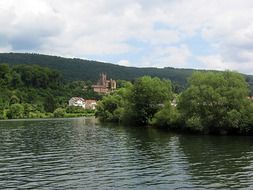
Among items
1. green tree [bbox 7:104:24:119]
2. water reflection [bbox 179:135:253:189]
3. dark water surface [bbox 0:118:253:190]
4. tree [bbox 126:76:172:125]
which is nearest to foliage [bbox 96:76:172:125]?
tree [bbox 126:76:172:125]

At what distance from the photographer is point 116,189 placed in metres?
30.5

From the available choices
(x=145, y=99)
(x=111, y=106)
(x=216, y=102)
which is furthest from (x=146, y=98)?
(x=111, y=106)

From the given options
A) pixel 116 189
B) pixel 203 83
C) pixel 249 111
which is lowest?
pixel 116 189

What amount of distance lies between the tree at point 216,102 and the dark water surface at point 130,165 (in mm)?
11062

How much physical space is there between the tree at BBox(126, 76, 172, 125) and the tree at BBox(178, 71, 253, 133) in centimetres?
2570

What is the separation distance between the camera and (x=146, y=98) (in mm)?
104875

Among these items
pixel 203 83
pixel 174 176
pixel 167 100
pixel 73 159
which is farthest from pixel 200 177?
pixel 167 100

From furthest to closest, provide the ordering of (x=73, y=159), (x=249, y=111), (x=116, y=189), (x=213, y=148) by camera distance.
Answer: (x=249, y=111), (x=213, y=148), (x=73, y=159), (x=116, y=189)

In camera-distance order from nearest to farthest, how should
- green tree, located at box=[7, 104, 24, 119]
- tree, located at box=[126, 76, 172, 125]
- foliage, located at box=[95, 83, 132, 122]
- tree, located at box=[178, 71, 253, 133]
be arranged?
tree, located at box=[178, 71, 253, 133], tree, located at box=[126, 76, 172, 125], foliage, located at box=[95, 83, 132, 122], green tree, located at box=[7, 104, 24, 119]

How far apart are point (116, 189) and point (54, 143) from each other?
113 ft

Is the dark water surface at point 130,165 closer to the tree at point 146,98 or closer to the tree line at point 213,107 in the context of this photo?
the tree line at point 213,107

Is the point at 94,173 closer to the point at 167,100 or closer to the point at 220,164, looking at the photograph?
the point at 220,164

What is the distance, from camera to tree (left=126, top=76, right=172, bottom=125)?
10369 centimetres

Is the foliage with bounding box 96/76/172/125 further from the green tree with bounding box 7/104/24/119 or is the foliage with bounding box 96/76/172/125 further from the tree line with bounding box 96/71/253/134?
the green tree with bounding box 7/104/24/119
